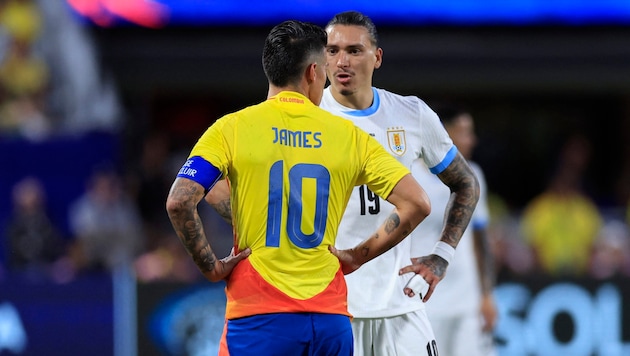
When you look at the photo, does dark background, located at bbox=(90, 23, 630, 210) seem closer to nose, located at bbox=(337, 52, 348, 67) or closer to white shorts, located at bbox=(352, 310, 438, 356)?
nose, located at bbox=(337, 52, 348, 67)

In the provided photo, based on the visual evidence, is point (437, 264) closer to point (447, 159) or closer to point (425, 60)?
point (447, 159)

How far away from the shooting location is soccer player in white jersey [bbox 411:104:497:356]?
7.86 metres

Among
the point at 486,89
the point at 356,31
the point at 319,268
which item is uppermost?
the point at 486,89

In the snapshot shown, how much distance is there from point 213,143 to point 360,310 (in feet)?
4.74

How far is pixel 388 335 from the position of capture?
226 inches

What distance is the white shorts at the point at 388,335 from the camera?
226 inches

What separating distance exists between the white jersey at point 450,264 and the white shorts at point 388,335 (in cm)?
175

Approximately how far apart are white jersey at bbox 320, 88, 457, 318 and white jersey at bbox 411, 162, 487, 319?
1.72 m

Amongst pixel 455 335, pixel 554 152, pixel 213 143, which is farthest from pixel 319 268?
pixel 554 152

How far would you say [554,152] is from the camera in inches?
672

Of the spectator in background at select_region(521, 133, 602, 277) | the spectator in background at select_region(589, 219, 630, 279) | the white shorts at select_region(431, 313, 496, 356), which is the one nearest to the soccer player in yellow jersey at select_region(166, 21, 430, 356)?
the white shorts at select_region(431, 313, 496, 356)

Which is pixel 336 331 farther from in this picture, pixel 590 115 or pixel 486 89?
pixel 590 115

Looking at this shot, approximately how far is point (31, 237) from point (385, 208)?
6.61 metres

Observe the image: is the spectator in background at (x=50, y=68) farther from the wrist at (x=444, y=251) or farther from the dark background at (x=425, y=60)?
the wrist at (x=444, y=251)
